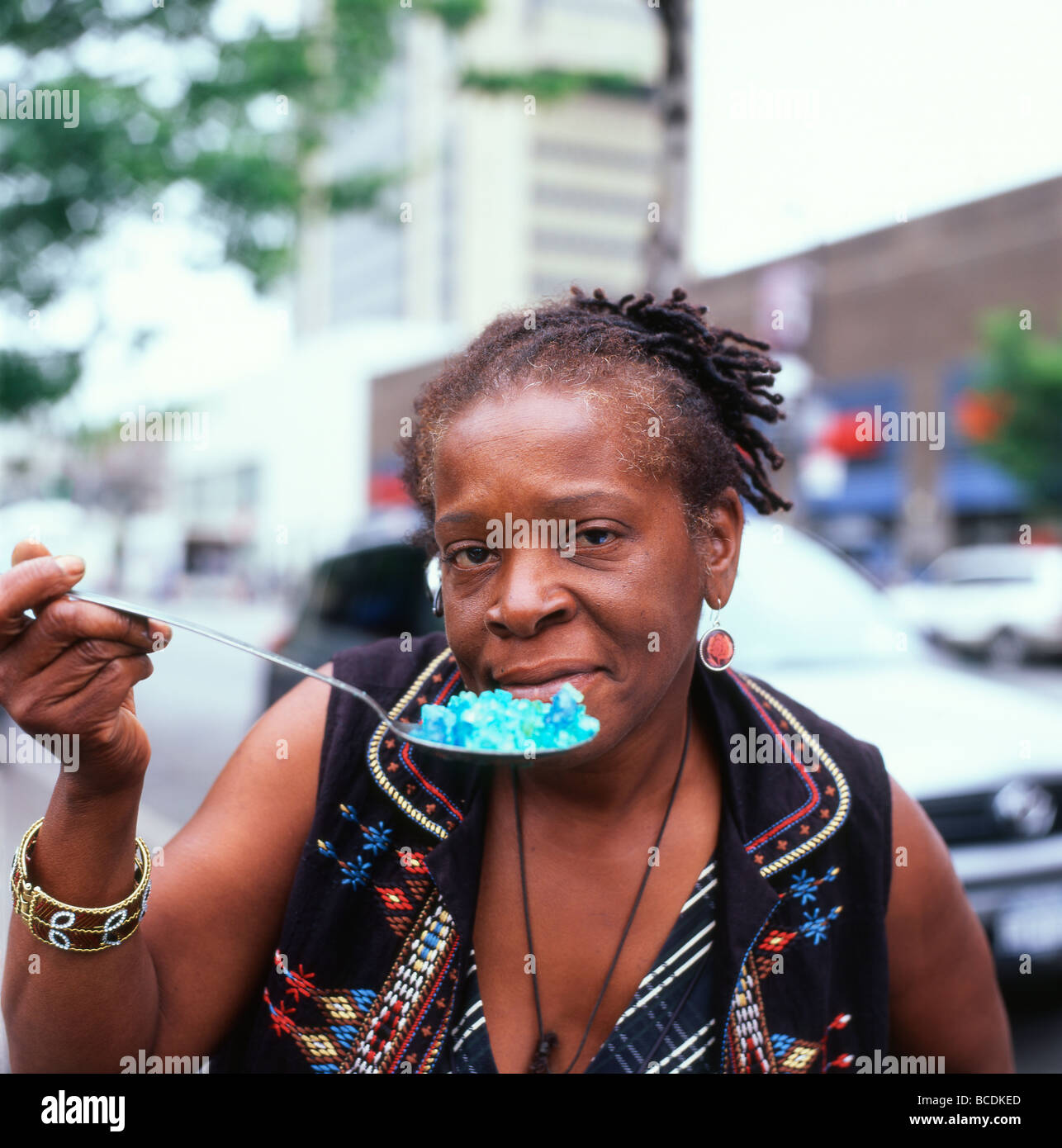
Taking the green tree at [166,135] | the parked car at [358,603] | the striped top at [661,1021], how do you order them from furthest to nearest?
the green tree at [166,135], the parked car at [358,603], the striped top at [661,1021]

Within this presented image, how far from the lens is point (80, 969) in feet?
4.97

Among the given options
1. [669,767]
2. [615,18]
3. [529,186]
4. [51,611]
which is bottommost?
[669,767]

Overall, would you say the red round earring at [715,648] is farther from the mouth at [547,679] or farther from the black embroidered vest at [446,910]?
the mouth at [547,679]

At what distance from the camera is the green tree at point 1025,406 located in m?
22.9

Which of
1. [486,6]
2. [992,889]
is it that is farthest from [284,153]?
[992,889]

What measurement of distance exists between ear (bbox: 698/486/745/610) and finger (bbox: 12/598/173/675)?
90 cm

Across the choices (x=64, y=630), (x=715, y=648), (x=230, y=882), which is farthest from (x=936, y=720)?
(x=64, y=630)

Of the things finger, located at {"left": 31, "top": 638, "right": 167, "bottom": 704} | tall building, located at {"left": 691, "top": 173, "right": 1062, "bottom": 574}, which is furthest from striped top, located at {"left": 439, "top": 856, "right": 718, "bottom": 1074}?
tall building, located at {"left": 691, "top": 173, "right": 1062, "bottom": 574}

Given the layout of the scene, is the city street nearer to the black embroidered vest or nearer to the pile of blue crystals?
the black embroidered vest

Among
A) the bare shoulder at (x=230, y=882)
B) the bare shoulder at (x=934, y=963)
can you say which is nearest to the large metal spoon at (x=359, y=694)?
the bare shoulder at (x=230, y=882)
